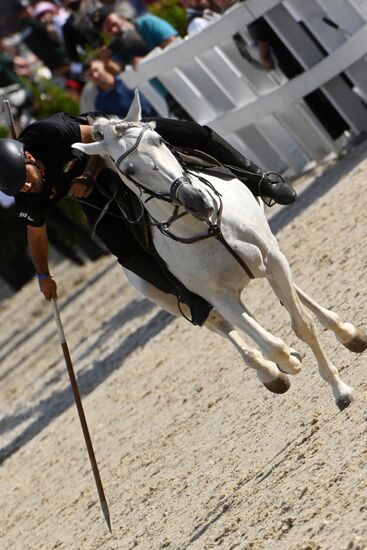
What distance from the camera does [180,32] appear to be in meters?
17.8

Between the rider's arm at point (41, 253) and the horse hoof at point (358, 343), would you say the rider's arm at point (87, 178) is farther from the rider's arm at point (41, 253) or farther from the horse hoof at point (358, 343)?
the horse hoof at point (358, 343)

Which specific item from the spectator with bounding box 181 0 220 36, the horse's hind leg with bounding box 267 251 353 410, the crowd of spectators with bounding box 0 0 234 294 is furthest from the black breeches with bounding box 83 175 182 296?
the spectator with bounding box 181 0 220 36

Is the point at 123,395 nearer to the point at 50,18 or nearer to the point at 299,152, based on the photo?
the point at 299,152

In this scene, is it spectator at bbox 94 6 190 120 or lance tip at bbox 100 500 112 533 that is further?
spectator at bbox 94 6 190 120

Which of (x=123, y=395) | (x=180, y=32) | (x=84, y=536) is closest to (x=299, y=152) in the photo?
(x=180, y=32)

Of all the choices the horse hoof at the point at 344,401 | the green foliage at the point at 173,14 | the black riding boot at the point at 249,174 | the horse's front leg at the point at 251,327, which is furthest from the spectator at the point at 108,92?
the horse hoof at the point at 344,401

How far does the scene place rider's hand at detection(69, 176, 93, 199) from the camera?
791cm

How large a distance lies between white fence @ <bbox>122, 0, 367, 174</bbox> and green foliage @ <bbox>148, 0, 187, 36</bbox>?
2.81m

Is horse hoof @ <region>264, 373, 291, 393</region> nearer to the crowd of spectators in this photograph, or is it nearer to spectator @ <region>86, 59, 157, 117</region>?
the crowd of spectators

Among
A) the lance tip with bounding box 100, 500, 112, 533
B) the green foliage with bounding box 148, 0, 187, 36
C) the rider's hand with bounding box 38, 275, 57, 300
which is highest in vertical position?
the rider's hand with bounding box 38, 275, 57, 300

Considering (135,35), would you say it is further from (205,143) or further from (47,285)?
(205,143)

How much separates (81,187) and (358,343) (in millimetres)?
1867

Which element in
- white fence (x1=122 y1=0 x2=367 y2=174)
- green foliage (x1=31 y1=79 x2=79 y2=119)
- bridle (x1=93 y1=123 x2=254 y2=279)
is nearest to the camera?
bridle (x1=93 y1=123 x2=254 y2=279)

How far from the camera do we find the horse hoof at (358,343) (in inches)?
324
